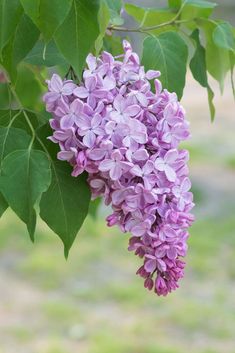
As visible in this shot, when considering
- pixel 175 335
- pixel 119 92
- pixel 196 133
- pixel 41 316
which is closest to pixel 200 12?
pixel 119 92

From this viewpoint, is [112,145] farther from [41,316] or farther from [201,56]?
[41,316]

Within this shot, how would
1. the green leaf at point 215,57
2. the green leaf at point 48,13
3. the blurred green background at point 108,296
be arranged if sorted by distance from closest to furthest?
the green leaf at point 48,13
the green leaf at point 215,57
the blurred green background at point 108,296

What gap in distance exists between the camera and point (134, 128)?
0.71m

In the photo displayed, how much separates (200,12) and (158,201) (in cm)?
31

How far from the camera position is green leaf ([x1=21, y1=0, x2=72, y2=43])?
2.18 feet

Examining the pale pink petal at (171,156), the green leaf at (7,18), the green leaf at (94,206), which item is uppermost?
the green leaf at (7,18)

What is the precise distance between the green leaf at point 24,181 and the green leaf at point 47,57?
0.14 meters

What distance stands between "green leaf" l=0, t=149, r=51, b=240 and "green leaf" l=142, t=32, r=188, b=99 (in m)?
0.18

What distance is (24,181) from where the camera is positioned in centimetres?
72

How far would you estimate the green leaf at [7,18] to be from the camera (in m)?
0.69

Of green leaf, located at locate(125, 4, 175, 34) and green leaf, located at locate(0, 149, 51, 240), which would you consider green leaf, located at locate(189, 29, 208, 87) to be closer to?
green leaf, located at locate(125, 4, 175, 34)

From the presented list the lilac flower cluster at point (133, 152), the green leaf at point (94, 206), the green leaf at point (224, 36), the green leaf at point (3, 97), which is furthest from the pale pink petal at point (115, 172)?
the green leaf at point (3, 97)

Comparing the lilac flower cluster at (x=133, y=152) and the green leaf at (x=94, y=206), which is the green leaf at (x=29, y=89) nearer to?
the green leaf at (x=94, y=206)

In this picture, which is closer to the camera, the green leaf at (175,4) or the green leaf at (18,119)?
the green leaf at (18,119)
